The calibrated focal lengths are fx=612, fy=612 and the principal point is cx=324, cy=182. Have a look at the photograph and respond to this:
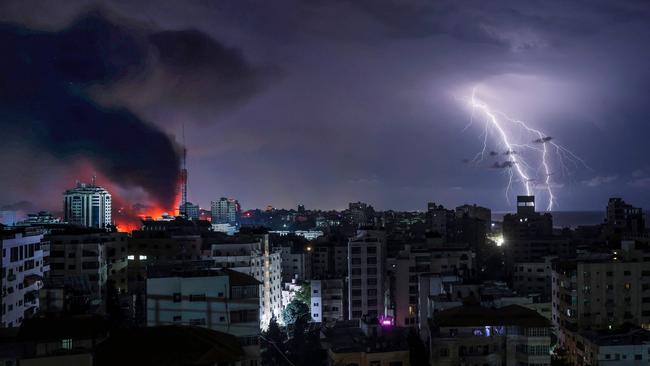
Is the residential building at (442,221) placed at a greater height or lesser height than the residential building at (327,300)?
greater

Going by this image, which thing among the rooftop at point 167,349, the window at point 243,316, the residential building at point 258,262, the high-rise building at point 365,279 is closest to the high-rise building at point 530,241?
the high-rise building at point 365,279

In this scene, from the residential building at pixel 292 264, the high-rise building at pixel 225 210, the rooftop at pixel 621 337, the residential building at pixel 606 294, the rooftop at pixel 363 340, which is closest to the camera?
the rooftop at pixel 363 340

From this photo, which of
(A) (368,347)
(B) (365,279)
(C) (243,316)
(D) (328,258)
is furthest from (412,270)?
(D) (328,258)

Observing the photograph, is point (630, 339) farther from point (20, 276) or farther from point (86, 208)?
point (86, 208)

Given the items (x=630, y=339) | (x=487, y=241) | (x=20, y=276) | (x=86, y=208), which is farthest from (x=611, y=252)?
(x=86, y=208)

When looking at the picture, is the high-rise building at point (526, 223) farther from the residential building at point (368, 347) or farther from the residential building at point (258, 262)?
the residential building at point (368, 347)

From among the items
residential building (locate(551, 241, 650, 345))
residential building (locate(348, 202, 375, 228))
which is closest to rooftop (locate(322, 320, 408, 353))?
residential building (locate(551, 241, 650, 345))

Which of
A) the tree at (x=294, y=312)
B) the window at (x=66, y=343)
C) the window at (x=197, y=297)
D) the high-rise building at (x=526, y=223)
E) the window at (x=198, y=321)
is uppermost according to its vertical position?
the high-rise building at (x=526, y=223)

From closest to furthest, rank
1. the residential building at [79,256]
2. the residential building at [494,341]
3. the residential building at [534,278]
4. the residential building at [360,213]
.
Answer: the residential building at [494,341], the residential building at [79,256], the residential building at [534,278], the residential building at [360,213]
